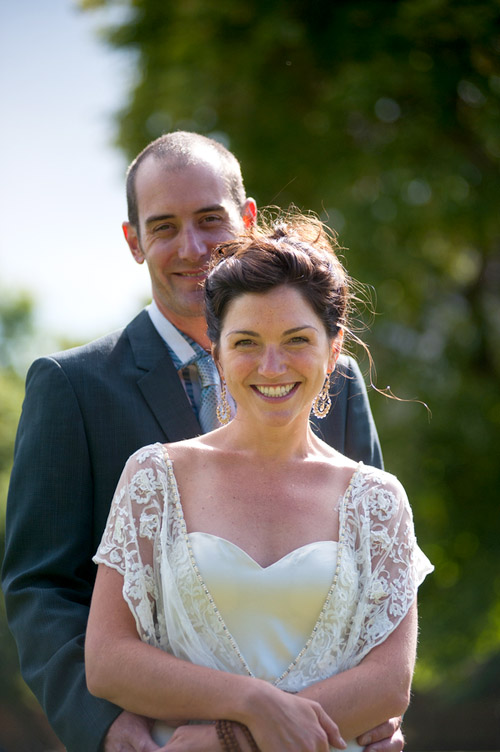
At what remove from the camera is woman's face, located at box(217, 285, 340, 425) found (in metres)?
2.77

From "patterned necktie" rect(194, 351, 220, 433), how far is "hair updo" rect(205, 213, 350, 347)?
2.05 ft

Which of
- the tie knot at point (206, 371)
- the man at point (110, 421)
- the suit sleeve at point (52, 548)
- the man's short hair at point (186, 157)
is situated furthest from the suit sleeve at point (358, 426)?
the suit sleeve at point (52, 548)

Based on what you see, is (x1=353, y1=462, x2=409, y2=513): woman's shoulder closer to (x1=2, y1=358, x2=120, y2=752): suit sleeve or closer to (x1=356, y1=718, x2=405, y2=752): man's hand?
(x1=356, y1=718, x2=405, y2=752): man's hand

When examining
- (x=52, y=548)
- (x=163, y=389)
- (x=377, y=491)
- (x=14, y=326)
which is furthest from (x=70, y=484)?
(x=14, y=326)

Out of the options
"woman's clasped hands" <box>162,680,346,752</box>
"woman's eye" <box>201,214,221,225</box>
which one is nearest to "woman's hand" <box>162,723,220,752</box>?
"woman's clasped hands" <box>162,680,346,752</box>

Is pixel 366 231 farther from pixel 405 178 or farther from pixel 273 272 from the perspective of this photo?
pixel 273 272

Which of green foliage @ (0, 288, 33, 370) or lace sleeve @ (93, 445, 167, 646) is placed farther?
green foliage @ (0, 288, 33, 370)

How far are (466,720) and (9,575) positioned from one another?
25.2 ft

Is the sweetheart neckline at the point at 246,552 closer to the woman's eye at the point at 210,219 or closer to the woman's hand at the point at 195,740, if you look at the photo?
the woman's hand at the point at 195,740

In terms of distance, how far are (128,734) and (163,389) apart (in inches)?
48.8

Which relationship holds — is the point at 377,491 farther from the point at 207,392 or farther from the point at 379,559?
the point at 207,392

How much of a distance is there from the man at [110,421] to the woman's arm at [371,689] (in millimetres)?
156

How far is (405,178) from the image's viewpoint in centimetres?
948

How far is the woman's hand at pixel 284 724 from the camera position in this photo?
7.97 ft
